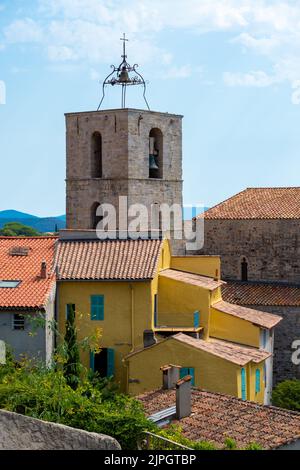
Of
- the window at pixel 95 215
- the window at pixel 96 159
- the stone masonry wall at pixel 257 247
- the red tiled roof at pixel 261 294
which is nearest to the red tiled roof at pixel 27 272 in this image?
the window at pixel 95 215

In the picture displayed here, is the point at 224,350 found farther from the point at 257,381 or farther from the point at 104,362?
the point at 104,362

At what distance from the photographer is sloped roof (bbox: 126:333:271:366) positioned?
29422 millimetres

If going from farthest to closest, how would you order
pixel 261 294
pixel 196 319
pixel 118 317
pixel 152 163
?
pixel 152 163 < pixel 261 294 < pixel 196 319 < pixel 118 317

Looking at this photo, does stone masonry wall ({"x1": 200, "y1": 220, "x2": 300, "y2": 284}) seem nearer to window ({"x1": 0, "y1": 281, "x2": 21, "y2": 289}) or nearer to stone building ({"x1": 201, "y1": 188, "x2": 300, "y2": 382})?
stone building ({"x1": 201, "y1": 188, "x2": 300, "y2": 382})

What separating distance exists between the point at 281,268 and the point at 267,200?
3581 millimetres

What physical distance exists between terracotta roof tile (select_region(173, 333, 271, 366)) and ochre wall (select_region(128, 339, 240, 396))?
A: 0.23 m

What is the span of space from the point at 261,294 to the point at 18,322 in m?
16.0

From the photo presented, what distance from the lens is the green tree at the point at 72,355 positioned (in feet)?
91.3

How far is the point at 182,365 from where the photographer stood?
1149 inches

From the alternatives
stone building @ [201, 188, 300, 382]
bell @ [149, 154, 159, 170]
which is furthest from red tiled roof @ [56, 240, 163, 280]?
stone building @ [201, 188, 300, 382]

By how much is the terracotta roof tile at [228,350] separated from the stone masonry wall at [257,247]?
41.0 ft

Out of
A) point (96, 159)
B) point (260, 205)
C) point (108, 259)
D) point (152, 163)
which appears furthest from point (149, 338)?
point (260, 205)

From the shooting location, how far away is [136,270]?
3297cm

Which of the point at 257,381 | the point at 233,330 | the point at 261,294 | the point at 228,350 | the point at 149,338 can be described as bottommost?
the point at 257,381
